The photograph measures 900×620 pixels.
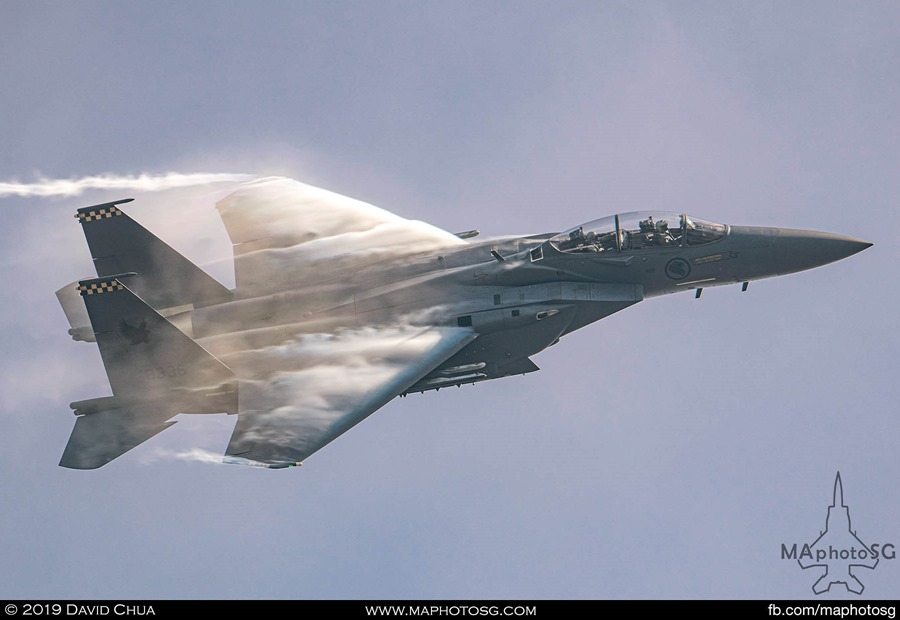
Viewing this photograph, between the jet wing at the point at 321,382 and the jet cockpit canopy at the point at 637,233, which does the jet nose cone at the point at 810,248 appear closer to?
the jet cockpit canopy at the point at 637,233

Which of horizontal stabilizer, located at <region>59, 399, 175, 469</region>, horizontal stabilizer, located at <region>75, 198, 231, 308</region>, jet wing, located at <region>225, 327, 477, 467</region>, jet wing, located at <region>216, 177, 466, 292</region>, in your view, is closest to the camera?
jet wing, located at <region>225, 327, 477, 467</region>

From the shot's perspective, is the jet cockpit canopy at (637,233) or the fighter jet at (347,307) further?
the jet cockpit canopy at (637,233)

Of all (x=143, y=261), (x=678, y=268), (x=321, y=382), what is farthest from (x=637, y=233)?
(x=143, y=261)

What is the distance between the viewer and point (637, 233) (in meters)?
28.3

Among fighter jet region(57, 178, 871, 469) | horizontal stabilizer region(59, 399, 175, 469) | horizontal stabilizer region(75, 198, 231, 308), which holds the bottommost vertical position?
horizontal stabilizer region(59, 399, 175, 469)

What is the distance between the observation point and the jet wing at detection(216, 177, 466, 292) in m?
29.5

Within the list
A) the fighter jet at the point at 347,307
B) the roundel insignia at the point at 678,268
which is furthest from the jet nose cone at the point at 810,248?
the roundel insignia at the point at 678,268

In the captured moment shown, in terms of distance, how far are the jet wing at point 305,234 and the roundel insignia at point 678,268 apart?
15.0 feet

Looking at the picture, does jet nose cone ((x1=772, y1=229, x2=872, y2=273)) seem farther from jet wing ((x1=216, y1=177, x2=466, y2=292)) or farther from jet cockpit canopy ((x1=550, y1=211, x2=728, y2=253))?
jet wing ((x1=216, y1=177, x2=466, y2=292))

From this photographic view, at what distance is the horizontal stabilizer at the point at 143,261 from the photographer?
29.2 meters

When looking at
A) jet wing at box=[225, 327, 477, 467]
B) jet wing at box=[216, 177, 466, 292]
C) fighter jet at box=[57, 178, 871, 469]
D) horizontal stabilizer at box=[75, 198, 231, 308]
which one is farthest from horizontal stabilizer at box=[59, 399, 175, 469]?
jet wing at box=[216, 177, 466, 292]

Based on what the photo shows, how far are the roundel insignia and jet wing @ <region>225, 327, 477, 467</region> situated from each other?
14.6ft
